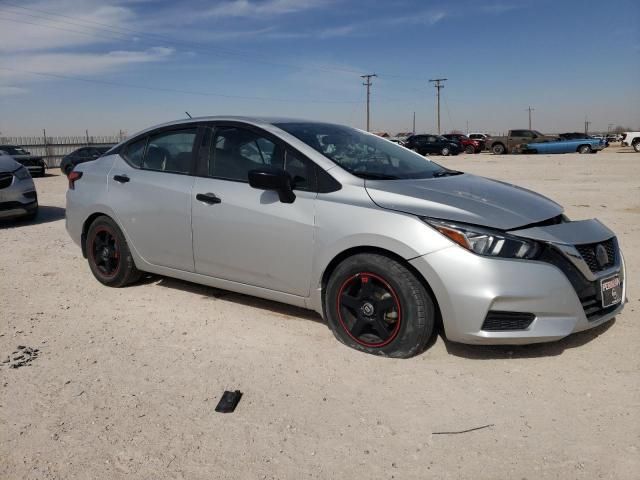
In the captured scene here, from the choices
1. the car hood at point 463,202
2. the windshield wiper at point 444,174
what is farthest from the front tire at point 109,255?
the windshield wiper at point 444,174

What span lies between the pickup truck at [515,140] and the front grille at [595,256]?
34.9 metres

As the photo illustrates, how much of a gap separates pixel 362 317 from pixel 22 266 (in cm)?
465

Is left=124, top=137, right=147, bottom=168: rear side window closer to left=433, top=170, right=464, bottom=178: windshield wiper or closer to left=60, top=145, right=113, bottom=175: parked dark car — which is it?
left=433, top=170, right=464, bottom=178: windshield wiper

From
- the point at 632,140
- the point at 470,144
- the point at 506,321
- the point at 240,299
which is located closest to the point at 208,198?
the point at 240,299

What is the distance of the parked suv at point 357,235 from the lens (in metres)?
3.32

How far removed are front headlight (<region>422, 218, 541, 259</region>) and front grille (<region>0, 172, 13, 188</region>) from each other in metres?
8.13

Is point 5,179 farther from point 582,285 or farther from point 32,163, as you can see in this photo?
point 32,163

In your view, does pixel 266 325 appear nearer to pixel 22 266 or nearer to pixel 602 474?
pixel 602 474

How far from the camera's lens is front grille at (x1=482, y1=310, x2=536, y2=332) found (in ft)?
10.8

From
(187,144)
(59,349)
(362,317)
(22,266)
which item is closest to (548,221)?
(362,317)

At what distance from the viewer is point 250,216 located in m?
4.14

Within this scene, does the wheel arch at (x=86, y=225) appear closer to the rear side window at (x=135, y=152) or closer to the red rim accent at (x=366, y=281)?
the rear side window at (x=135, y=152)

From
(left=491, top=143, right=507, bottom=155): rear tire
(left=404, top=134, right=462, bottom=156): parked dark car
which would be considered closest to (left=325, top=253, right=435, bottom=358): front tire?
(left=404, top=134, right=462, bottom=156): parked dark car

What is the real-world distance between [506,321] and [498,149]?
3645 cm
